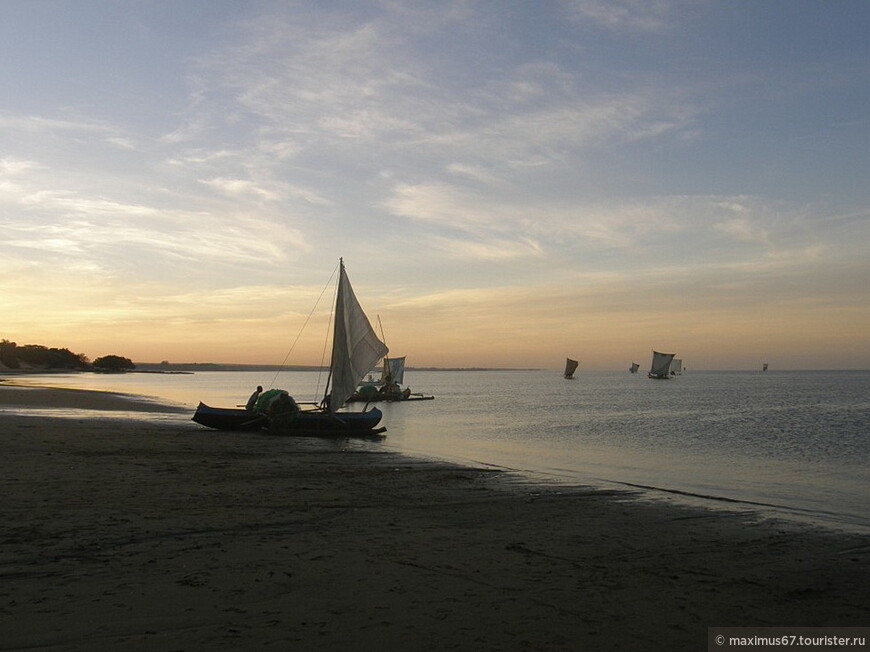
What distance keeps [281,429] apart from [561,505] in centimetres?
1943

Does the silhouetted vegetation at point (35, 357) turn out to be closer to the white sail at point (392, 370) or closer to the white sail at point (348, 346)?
the white sail at point (392, 370)

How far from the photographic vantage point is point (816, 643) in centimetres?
688

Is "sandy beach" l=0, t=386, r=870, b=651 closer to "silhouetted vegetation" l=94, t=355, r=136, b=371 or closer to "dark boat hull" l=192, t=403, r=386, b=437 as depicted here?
"dark boat hull" l=192, t=403, r=386, b=437

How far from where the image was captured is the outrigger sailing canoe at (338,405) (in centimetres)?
3156

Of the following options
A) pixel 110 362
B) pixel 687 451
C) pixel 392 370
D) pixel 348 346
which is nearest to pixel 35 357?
pixel 110 362

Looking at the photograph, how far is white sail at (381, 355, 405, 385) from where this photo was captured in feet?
252

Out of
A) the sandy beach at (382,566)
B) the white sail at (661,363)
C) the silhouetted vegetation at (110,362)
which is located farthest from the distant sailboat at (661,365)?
the sandy beach at (382,566)

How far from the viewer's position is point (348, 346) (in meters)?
34.1

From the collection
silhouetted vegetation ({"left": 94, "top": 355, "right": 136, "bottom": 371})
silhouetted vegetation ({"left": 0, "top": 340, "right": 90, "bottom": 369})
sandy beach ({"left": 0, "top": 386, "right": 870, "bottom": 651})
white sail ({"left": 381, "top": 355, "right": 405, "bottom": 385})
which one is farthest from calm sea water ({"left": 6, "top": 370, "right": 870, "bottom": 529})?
silhouetted vegetation ({"left": 94, "top": 355, "right": 136, "bottom": 371})

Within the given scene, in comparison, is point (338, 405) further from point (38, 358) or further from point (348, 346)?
point (38, 358)

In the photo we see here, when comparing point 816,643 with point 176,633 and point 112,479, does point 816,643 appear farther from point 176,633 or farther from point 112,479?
point 112,479

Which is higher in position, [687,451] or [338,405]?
[338,405]

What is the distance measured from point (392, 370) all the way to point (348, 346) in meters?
49.8

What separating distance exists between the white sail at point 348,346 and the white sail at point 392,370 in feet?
134
